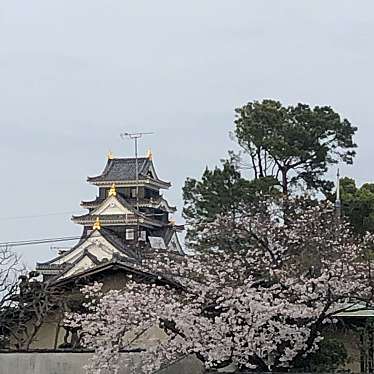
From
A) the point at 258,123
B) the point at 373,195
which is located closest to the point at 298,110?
the point at 258,123

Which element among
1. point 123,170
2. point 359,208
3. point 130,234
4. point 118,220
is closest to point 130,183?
point 123,170

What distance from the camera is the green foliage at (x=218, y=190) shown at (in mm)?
28828

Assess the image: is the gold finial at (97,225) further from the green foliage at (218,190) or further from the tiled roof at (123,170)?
the green foliage at (218,190)

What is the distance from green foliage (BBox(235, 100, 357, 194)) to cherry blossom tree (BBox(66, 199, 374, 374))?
13036 millimetres

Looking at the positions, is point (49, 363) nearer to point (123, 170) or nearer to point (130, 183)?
point (130, 183)

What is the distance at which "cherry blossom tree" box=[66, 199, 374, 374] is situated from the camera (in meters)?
14.6

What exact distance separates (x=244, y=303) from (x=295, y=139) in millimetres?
16065

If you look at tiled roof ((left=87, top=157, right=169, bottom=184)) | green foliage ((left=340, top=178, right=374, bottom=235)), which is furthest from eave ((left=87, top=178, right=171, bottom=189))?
green foliage ((left=340, top=178, right=374, bottom=235))

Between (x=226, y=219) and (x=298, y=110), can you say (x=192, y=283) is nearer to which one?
(x=226, y=219)

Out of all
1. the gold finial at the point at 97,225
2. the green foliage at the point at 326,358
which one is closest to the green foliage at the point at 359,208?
the green foliage at the point at 326,358

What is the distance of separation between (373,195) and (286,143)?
338cm

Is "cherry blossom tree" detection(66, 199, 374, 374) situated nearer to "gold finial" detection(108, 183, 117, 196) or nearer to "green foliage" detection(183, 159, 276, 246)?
"green foliage" detection(183, 159, 276, 246)

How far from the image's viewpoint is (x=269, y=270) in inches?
610

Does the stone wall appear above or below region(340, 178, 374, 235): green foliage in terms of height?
below
